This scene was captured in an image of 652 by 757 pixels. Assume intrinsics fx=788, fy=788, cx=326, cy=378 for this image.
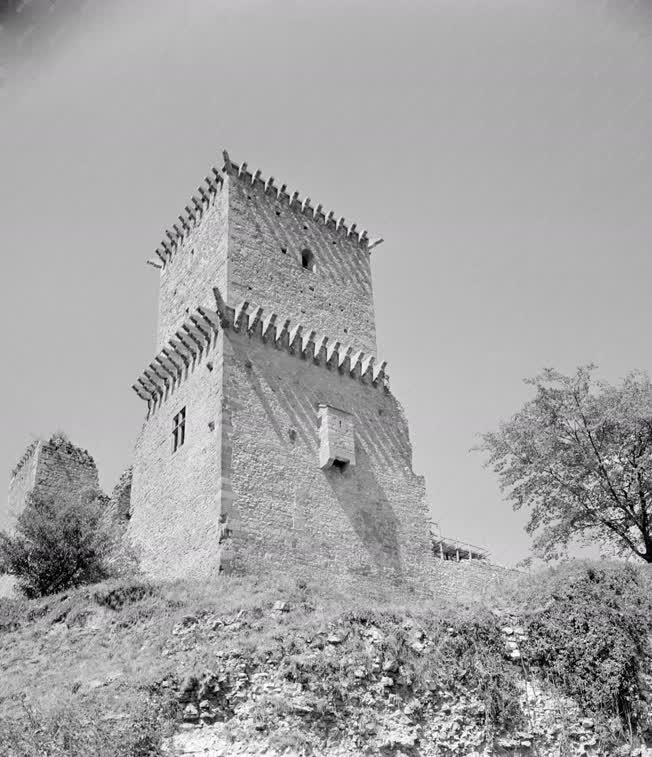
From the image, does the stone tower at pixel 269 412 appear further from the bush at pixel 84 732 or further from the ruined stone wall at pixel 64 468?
the bush at pixel 84 732

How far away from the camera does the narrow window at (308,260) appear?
92.2ft

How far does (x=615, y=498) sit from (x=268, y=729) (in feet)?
39.9

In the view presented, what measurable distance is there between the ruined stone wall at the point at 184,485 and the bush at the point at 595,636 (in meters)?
8.24

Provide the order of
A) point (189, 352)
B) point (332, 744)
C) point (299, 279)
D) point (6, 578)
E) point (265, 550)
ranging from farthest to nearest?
point (6, 578) < point (299, 279) < point (189, 352) < point (265, 550) < point (332, 744)

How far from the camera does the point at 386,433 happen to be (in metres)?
26.3

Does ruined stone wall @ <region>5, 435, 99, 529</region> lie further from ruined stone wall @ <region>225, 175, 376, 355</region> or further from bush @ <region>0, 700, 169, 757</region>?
bush @ <region>0, 700, 169, 757</region>

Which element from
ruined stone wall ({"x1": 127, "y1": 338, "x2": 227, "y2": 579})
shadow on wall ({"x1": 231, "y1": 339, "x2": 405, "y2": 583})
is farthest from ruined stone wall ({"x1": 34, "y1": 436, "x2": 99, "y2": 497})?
shadow on wall ({"x1": 231, "y1": 339, "x2": 405, "y2": 583})

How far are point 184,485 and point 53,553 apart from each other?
4.03m

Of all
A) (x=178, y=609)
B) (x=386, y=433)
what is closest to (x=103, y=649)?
(x=178, y=609)

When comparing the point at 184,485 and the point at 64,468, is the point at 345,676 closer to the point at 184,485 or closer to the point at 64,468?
the point at 184,485

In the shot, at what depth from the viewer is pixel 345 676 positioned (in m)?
14.2

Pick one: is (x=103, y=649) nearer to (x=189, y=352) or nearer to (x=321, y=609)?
(x=321, y=609)

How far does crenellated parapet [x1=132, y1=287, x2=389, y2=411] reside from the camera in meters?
24.3

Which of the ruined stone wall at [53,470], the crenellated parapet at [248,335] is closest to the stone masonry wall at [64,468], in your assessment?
the ruined stone wall at [53,470]
